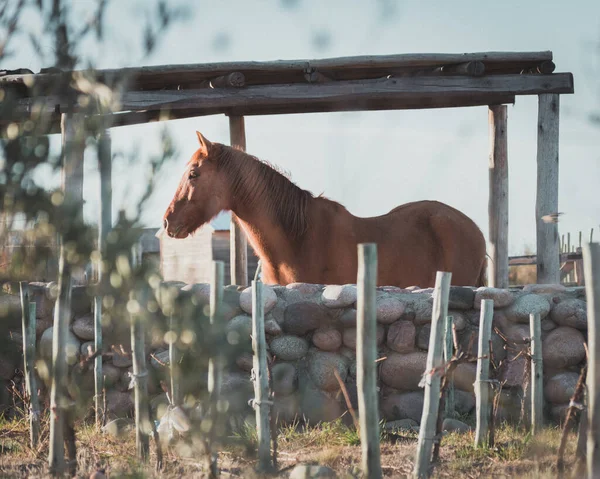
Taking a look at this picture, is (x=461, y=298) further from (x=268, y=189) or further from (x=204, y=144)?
(x=204, y=144)

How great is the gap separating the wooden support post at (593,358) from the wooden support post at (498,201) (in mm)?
4835

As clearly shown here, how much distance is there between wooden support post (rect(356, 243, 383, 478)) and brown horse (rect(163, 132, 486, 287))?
4.20m

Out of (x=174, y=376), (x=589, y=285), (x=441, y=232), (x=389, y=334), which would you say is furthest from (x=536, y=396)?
(x=174, y=376)

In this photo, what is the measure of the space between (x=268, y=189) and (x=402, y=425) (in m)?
2.75

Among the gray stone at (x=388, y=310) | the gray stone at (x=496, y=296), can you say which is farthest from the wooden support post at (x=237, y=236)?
the gray stone at (x=496, y=296)

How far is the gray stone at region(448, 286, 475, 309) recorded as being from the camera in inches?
267

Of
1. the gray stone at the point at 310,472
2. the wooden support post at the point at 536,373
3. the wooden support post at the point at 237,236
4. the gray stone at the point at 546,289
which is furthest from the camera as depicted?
the wooden support post at the point at 237,236

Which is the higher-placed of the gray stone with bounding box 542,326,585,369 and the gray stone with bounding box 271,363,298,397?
the gray stone with bounding box 542,326,585,369

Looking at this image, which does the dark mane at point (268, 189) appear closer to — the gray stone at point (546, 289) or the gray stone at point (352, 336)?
the gray stone at point (352, 336)

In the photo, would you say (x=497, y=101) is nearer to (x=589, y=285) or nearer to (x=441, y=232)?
(x=441, y=232)

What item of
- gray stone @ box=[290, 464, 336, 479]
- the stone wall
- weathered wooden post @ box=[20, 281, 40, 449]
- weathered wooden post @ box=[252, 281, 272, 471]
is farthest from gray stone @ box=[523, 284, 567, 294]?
weathered wooden post @ box=[20, 281, 40, 449]

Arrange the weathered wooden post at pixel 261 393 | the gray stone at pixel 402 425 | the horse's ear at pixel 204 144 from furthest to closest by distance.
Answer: the horse's ear at pixel 204 144 < the gray stone at pixel 402 425 < the weathered wooden post at pixel 261 393

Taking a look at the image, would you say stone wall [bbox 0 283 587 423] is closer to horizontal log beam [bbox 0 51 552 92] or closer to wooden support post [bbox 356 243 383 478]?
horizontal log beam [bbox 0 51 552 92]

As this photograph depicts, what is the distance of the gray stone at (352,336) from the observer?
6707 mm
